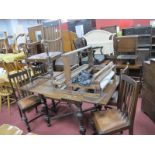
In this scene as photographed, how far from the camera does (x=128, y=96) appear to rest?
1.73m

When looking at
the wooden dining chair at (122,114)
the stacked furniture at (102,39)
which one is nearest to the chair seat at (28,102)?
the wooden dining chair at (122,114)

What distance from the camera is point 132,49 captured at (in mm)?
3381

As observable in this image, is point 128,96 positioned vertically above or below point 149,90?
above

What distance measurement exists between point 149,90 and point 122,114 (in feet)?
2.64

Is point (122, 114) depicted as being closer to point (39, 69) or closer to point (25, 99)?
point (25, 99)

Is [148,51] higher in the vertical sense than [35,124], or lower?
higher

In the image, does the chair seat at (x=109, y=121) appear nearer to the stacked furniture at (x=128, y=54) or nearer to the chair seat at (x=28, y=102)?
the chair seat at (x=28, y=102)

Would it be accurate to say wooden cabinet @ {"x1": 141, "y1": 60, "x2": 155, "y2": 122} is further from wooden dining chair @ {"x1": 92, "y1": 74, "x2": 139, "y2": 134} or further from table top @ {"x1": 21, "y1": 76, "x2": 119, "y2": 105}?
wooden dining chair @ {"x1": 92, "y1": 74, "x2": 139, "y2": 134}

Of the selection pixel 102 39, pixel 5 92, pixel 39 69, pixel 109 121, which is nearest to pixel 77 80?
pixel 109 121

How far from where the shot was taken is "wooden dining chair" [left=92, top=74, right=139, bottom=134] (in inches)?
63.1
